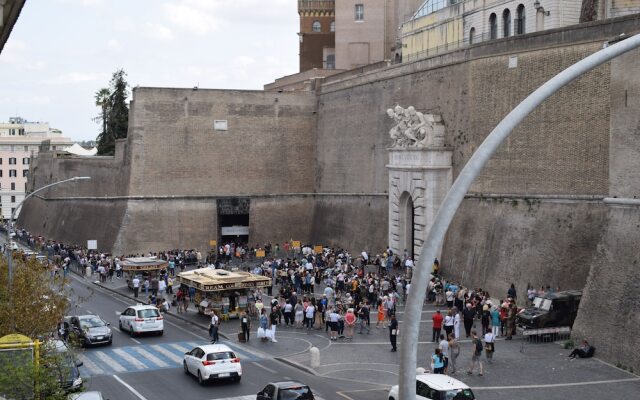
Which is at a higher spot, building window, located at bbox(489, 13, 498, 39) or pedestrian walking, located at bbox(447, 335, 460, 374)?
building window, located at bbox(489, 13, 498, 39)

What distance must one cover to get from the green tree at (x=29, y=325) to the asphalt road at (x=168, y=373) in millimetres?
1538

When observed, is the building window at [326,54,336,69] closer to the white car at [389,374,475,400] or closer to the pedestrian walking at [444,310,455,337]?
the pedestrian walking at [444,310,455,337]

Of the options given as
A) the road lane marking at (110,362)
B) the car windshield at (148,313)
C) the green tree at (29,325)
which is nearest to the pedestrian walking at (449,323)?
the road lane marking at (110,362)

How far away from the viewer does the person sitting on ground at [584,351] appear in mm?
27391

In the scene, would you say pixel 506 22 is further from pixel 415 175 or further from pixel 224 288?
pixel 224 288

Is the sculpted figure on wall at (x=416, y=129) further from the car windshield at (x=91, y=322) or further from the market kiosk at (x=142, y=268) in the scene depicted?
the car windshield at (x=91, y=322)

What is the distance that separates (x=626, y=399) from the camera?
2309 cm

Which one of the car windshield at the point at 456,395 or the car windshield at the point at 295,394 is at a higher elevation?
the car windshield at the point at 456,395

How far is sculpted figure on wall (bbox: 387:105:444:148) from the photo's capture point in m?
45.9

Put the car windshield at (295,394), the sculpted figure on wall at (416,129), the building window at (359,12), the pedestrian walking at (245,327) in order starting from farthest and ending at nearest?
the building window at (359,12), the sculpted figure on wall at (416,129), the pedestrian walking at (245,327), the car windshield at (295,394)

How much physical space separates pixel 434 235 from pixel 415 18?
55282 mm

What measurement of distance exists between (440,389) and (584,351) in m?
9.07

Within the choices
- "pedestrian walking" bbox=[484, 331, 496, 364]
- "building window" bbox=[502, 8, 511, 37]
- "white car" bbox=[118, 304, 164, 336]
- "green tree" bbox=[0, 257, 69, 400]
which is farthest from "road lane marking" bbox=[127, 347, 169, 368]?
"building window" bbox=[502, 8, 511, 37]

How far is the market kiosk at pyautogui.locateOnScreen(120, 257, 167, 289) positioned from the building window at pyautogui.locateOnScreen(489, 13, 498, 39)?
79.7 ft
